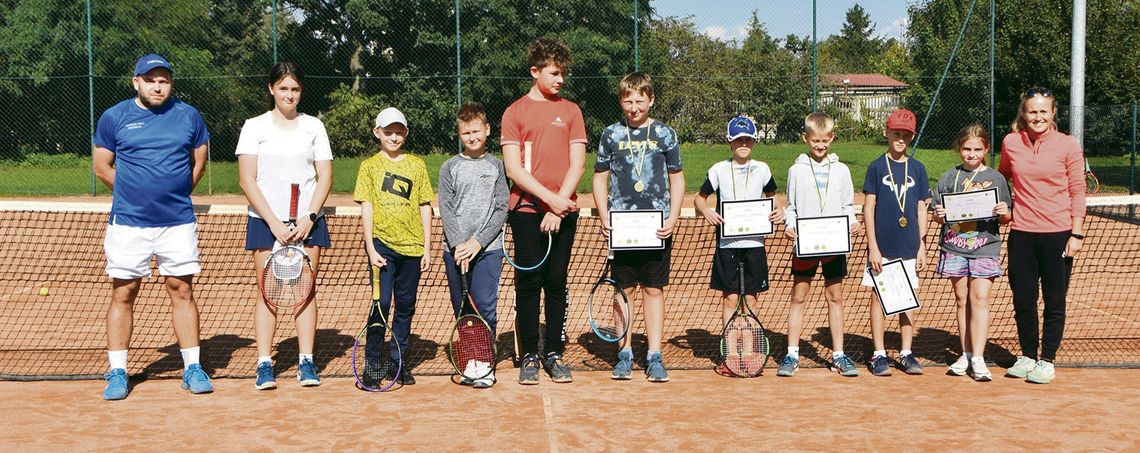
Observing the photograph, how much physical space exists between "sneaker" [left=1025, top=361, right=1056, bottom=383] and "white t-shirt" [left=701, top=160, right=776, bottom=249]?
1.69m

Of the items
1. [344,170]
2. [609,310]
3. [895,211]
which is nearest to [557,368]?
[609,310]

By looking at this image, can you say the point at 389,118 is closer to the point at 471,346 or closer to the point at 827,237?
the point at 471,346

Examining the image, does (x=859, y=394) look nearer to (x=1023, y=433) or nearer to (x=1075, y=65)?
(x=1023, y=433)

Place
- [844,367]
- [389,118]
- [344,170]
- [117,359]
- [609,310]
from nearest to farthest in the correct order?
[117,359]
[389,118]
[844,367]
[609,310]
[344,170]

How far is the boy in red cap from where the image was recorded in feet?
20.1

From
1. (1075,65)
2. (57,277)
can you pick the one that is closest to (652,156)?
(57,277)

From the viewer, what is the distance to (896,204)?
6.15 m

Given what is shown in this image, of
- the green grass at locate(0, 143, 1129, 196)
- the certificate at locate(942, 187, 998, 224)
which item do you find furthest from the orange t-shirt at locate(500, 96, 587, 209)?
the green grass at locate(0, 143, 1129, 196)

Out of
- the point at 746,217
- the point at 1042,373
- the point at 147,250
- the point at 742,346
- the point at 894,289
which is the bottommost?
the point at 1042,373

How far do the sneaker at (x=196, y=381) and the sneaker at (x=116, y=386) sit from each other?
308 millimetres

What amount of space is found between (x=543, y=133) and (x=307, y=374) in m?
1.90

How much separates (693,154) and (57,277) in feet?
37.4

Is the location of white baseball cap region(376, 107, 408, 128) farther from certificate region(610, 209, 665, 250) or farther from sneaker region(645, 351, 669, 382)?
sneaker region(645, 351, 669, 382)

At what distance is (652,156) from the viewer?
19.6 feet
